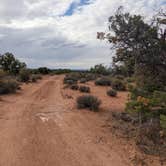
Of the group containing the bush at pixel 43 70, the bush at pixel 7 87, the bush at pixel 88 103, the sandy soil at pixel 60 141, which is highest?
the bush at pixel 43 70

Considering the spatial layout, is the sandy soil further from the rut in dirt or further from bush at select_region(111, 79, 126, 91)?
bush at select_region(111, 79, 126, 91)

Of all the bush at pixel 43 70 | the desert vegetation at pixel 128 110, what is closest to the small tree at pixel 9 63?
the bush at pixel 43 70

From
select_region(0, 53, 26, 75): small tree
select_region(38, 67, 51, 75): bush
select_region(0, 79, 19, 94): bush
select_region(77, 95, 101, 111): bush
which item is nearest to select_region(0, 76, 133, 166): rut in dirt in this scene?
select_region(77, 95, 101, 111): bush

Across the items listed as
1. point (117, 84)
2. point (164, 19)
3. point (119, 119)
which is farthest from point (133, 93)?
point (117, 84)

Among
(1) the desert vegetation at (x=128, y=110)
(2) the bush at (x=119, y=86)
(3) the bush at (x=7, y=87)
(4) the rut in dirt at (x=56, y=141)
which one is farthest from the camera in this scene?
(2) the bush at (x=119, y=86)

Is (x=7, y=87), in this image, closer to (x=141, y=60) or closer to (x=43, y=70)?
(x=141, y=60)

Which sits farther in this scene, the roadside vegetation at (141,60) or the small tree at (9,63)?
the small tree at (9,63)

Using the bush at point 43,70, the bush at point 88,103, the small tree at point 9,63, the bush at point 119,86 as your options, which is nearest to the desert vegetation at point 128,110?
the bush at point 88,103

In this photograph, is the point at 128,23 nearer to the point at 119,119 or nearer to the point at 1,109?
the point at 119,119

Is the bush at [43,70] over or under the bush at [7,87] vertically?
over

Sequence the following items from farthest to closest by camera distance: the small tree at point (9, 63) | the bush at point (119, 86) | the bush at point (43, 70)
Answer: the bush at point (43, 70) → the small tree at point (9, 63) → the bush at point (119, 86)

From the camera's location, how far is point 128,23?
14125mm

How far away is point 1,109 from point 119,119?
6428 mm

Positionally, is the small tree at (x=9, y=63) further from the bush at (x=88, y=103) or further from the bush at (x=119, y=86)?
the bush at (x=88, y=103)
